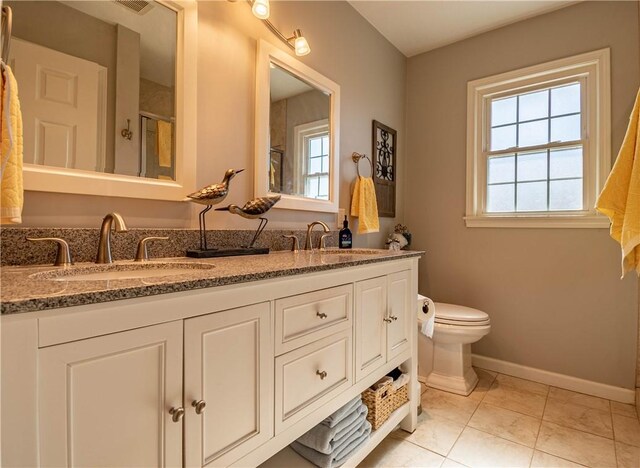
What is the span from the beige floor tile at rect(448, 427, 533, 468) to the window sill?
1.37 metres

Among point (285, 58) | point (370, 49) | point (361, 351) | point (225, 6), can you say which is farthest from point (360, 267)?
point (370, 49)

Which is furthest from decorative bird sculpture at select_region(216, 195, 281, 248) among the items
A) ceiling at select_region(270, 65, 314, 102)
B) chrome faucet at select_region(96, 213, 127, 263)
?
ceiling at select_region(270, 65, 314, 102)

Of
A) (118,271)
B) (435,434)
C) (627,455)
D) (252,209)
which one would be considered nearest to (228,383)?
(118,271)

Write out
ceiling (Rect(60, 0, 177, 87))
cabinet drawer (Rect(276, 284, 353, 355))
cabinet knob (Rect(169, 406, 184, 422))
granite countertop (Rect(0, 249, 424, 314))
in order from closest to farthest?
granite countertop (Rect(0, 249, 424, 314)), cabinet knob (Rect(169, 406, 184, 422)), cabinet drawer (Rect(276, 284, 353, 355)), ceiling (Rect(60, 0, 177, 87))

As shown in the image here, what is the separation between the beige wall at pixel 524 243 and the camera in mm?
2010

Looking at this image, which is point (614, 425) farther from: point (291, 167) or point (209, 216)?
point (209, 216)

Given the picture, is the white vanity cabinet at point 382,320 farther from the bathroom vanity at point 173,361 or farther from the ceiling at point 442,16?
the ceiling at point 442,16

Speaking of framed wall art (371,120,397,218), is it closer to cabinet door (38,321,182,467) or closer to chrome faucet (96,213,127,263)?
chrome faucet (96,213,127,263)

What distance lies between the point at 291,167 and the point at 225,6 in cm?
76

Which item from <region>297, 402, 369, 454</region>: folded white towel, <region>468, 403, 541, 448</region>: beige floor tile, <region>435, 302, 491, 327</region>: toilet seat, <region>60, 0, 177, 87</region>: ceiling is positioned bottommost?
<region>468, 403, 541, 448</region>: beige floor tile

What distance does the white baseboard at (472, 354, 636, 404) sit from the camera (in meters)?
1.99

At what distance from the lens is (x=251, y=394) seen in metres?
0.85

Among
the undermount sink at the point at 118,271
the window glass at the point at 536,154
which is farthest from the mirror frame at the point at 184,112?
the window glass at the point at 536,154

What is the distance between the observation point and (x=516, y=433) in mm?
1658
